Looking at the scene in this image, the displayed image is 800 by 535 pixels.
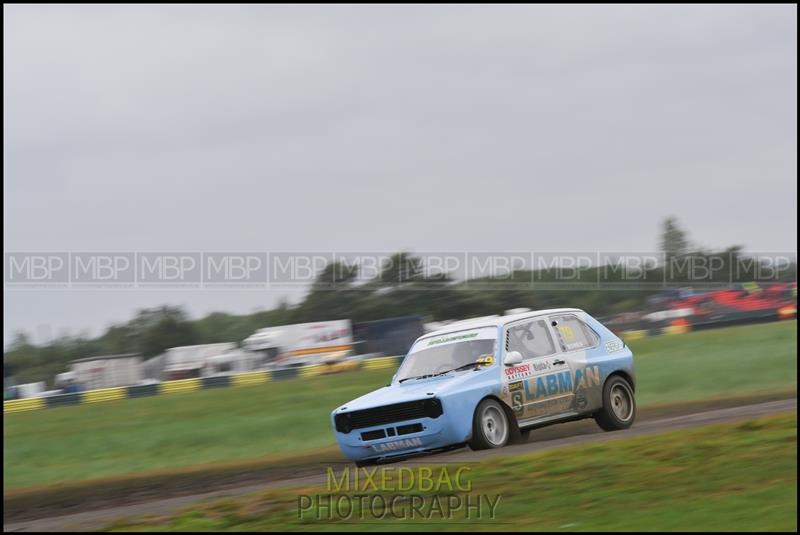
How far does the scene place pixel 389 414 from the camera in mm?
12297

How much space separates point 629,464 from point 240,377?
51.2 feet

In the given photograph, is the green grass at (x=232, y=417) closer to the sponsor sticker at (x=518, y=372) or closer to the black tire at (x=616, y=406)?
the black tire at (x=616, y=406)

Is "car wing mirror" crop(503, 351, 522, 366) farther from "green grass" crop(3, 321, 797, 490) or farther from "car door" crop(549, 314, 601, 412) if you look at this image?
"green grass" crop(3, 321, 797, 490)

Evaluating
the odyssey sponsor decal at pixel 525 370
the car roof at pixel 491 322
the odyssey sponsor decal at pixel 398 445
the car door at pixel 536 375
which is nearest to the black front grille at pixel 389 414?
the odyssey sponsor decal at pixel 398 445

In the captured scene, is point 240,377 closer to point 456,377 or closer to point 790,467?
point 456,377

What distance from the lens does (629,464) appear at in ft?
35.7

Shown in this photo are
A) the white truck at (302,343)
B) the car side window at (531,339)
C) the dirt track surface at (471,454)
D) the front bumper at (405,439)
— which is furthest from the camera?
the white truck at (302,343)

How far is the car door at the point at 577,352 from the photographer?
44.1ft

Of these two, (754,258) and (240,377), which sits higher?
(754,258)

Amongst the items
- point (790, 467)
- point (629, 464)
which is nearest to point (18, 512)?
point (629, 464)

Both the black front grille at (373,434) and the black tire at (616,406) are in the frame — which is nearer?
the black front grille at (373,434)

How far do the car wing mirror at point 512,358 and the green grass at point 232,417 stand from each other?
749 centimetres

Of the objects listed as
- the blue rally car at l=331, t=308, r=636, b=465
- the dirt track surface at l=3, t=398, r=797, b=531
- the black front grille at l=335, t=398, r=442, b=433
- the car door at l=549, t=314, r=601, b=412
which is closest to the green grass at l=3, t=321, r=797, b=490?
the dirt track surface at l=3, t=398, r=797, b=531

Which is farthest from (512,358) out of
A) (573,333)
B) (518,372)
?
(573,333)
